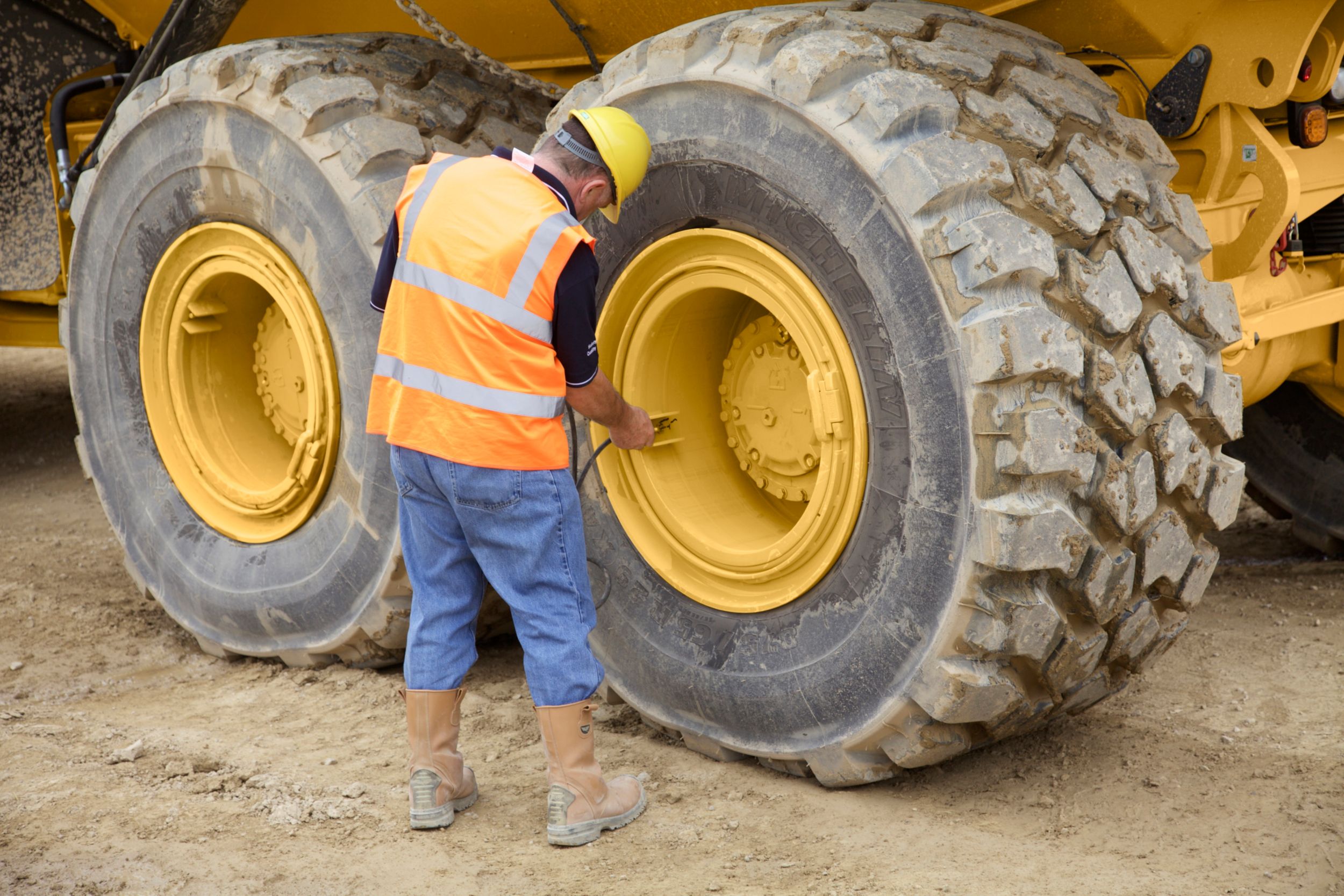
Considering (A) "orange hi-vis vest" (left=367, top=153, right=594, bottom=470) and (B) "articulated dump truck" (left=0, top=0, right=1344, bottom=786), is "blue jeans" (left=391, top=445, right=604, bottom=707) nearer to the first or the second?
(A) "orange hi-vis vest" (left=367, top=153, right=594, bottom=470)

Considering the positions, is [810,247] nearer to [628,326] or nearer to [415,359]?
[628,326]

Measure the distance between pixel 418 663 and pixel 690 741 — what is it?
0.70 meters

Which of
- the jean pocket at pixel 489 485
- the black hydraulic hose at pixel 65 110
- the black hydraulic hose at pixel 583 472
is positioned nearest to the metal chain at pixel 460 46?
the black hydraulic hose at pixel 583 472

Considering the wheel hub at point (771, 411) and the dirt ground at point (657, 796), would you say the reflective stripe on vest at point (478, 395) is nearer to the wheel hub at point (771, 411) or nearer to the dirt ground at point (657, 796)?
the wheel hub at point (771, 411)

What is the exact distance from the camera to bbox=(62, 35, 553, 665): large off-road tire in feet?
11.8

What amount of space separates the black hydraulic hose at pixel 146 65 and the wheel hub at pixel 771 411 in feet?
7.02

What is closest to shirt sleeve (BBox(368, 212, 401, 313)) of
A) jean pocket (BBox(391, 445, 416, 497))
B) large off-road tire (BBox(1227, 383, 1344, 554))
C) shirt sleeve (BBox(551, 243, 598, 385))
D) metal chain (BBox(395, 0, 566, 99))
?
jean pocket (BBox(391, 445, 416, 497))

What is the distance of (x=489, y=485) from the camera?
111 inches

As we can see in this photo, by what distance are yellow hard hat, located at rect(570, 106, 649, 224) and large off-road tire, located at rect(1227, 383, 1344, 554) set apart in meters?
2.62

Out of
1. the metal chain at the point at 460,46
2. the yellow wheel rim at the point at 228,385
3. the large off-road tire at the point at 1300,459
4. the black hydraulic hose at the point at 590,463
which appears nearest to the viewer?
the black hydraulic hose at the point at 590,463

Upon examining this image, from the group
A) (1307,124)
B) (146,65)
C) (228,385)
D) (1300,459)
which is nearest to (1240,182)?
(1307,124)

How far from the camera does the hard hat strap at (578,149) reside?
2832 mm

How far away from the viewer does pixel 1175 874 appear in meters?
2.57

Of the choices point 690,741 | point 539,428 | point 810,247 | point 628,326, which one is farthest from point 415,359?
point 690,741
